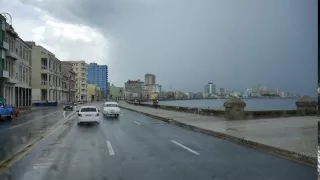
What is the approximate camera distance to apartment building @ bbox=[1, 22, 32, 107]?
163 ft

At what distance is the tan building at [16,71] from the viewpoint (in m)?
50.2

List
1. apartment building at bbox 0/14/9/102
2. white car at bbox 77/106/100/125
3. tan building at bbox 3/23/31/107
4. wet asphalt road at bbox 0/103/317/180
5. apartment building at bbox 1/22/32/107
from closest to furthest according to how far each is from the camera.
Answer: wet asphalt road at bbox 0/103/317/180
white car at bbox 77/106/100/125
apartment building at bbox 0/14/9/102
apartment building at bbox 1/22/32/107
tan building at bbox 3/23/31/107

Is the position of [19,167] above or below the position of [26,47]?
below

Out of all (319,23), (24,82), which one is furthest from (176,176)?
(24,82)

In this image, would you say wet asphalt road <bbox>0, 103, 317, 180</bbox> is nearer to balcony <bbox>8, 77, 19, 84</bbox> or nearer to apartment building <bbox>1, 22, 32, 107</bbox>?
apartment building <bbox>1, 22, 32, 107</bbox>

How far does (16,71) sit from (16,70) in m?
0.17

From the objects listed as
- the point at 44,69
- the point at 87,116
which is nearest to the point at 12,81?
the point at 44,69

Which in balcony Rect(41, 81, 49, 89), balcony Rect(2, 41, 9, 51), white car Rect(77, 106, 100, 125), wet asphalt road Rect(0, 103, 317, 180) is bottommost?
wet asphalt road Rect(0, 103, 317, 180)

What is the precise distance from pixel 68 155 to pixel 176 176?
4472 mm

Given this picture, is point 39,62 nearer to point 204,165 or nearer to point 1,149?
point 1,149

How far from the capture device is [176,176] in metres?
7.66

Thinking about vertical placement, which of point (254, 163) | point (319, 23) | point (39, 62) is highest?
point (39, 62)

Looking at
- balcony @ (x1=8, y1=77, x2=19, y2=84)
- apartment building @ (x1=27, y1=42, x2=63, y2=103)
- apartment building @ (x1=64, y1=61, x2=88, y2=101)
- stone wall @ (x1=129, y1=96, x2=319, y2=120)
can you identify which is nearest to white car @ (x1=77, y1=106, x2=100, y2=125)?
stone wall @ (x1=129, y1=96, x2=319, y2=120)

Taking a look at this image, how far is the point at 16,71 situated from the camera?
54.8 meters
